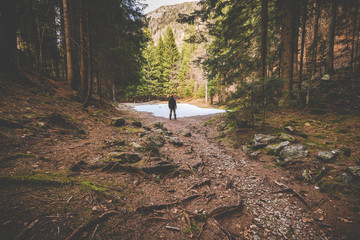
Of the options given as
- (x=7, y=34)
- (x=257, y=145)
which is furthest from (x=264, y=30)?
(x=7, y=34)

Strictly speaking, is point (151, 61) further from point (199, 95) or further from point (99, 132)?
point (99, 132)

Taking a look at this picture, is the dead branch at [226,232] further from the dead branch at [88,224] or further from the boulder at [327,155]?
the boulder at [327,155]

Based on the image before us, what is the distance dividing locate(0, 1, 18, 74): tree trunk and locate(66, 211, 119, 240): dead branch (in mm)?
9551

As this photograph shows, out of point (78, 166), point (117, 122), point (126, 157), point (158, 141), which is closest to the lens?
point (78, 166)

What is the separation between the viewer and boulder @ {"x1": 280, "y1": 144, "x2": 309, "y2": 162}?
12.7 ft

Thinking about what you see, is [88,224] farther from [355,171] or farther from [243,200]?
[355,171]

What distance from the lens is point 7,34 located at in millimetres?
6508

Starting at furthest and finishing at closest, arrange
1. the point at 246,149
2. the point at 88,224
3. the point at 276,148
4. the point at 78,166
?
the point at 246,149
the point at 276,148
the point at 78,166
the point at 88,224

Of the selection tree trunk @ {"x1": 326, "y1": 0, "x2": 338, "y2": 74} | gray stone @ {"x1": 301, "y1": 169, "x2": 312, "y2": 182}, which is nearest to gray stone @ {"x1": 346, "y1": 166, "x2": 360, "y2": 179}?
gray stone @ {"x1": 301, "y1": 169, "x2": 312, "y2": 182}

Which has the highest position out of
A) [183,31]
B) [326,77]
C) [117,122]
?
[183,31]

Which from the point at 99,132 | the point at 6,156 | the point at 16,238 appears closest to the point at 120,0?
the point at 99,132

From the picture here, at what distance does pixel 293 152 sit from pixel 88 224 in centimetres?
515

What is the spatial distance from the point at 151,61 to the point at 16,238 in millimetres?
36809

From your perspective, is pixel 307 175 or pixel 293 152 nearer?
pixel 307 175
